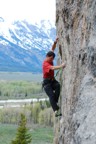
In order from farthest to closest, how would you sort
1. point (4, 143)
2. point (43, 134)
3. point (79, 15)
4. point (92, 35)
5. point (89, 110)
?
point (43, 134), point (4, 143), point (79, 15), point (92, 35), point (89, 110)

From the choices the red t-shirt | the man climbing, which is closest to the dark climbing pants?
the man climbing

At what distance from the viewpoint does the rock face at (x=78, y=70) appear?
30.3ft

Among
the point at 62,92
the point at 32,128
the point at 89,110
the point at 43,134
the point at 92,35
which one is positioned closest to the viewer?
the point at 89,110

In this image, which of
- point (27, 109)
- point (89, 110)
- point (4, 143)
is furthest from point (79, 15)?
point (27, 109)

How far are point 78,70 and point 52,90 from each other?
257 centimetres

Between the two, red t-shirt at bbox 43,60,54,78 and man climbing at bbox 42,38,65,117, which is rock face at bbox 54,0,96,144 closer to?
man climbing at bbox 42,38,65,117

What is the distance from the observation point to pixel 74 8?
12211 mm

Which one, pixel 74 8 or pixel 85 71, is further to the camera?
pixel 74 8

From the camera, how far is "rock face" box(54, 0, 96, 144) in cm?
925

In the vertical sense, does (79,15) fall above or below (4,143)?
above

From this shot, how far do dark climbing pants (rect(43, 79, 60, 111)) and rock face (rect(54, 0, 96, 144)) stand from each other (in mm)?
253

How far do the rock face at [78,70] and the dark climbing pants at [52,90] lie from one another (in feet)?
0.83

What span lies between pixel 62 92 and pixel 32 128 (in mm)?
91597

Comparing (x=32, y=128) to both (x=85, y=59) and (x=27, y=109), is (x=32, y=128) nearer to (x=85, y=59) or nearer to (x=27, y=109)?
(x=27, y=109)
